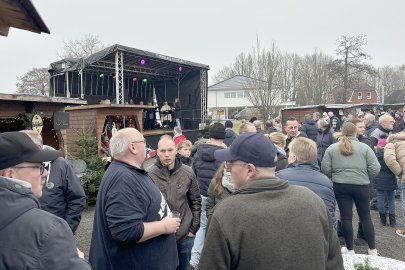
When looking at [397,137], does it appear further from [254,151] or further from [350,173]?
[254,151]

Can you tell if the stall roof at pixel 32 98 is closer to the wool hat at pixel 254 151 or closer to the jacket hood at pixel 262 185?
the wool hat at pixel 254 151

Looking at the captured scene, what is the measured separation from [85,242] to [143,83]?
16080 mm

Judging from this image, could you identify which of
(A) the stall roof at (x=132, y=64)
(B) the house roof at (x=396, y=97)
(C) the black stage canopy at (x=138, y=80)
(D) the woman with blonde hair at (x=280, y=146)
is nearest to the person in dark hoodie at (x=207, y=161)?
(D) the woman with blonde hair at (x=280, y=146)

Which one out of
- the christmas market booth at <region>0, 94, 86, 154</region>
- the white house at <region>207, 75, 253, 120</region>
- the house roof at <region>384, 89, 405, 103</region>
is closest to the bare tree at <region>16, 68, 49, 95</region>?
the white house at <region>207, 75, 253, 120</region>

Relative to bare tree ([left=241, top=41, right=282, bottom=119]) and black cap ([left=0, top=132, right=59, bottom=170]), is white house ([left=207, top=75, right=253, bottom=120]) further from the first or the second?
black cap ([left=0, top=132, right=59, bottom=170])

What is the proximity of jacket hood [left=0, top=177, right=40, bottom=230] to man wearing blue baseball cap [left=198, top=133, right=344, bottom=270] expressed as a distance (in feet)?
2.67

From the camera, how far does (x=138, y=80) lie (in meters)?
20.5

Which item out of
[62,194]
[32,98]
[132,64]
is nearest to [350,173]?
[62,194]

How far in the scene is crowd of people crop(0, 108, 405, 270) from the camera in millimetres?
1384

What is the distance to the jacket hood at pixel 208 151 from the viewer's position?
4062 millimetres

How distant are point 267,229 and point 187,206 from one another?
6.60ft

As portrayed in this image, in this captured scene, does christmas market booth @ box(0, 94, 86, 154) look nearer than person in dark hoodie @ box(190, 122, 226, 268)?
No

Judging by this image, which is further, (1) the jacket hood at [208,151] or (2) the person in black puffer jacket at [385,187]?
(2) the person in black puffer jacket at [385,187]

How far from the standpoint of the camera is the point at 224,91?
52.9 m
